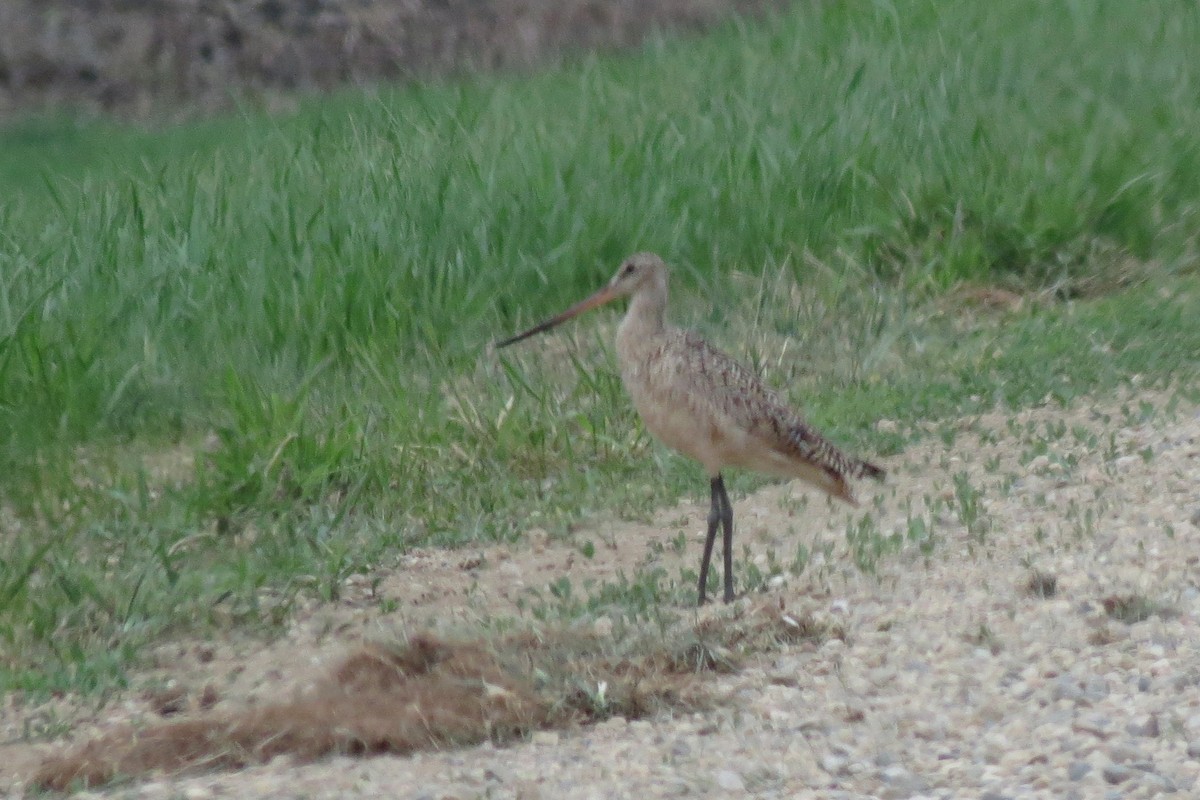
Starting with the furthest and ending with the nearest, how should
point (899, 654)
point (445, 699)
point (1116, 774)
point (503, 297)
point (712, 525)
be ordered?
point (503, 297) < point (712, 525) < point (899, 654) < point (445, 699) < point (1116, 774)

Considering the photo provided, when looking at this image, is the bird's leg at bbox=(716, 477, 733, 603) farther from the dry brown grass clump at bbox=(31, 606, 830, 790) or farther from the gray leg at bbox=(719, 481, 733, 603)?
the dry brown grass clump at bbox=(31, 606, 830, 790)

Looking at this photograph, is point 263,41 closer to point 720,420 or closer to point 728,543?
point 720,420

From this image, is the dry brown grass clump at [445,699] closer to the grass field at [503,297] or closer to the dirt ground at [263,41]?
the grass field at [503,297]

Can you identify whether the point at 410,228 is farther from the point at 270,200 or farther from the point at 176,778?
the point at 176,778

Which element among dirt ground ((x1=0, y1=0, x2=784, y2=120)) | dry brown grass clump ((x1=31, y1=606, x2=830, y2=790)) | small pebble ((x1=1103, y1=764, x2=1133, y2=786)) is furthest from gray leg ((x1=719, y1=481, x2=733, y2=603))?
dirt ground ((x1=0, y1=0, x2=784, y2=120))

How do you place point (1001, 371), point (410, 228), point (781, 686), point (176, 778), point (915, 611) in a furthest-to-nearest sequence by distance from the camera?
point (410, 228)
point (1001, 371)
point (915, 611)
point (781, 686)
point (176, 778)

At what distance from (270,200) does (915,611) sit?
4931mm

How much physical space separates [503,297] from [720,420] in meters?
2.93

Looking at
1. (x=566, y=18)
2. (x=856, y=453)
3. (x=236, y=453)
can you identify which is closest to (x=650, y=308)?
(x=856, y=453)

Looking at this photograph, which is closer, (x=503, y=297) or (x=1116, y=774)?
(x=1116, y=774)

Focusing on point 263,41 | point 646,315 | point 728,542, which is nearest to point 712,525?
point 728,542

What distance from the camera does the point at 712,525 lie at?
20.2 feet

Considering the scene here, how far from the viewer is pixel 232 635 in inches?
238

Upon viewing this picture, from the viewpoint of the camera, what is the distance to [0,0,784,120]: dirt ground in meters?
17.0
